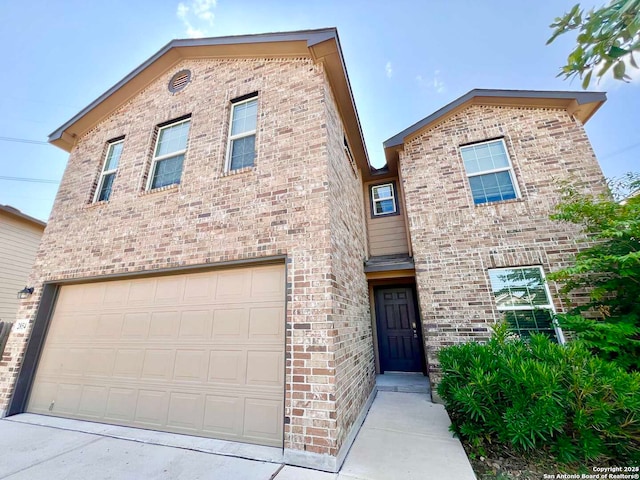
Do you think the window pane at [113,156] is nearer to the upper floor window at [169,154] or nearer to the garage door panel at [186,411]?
the upper floor window at [169,154]

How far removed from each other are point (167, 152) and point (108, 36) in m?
5.65

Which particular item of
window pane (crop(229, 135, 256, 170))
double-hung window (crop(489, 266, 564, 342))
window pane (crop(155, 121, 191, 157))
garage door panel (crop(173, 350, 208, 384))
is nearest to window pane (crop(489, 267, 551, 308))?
double-hung window (crop(489, 266, 564, 342))

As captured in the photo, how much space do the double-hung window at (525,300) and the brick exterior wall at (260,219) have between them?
9.07 ft

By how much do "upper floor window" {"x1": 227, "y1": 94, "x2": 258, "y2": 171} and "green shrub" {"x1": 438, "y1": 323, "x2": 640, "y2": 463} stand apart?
4.75 m

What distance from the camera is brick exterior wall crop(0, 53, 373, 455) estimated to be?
3092mm

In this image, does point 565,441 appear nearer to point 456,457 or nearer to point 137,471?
point 456,457

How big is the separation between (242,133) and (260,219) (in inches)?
81.8

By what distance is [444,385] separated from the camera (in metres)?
3.49

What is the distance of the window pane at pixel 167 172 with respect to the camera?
5.11 metres

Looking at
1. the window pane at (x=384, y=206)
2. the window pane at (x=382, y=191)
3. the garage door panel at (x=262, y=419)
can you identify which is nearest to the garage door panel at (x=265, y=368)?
the garage door panel at (x=262, y=419)

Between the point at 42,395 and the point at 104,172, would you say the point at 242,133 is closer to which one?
the point at 104,172

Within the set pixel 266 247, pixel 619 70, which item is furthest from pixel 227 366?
pixel 619 70

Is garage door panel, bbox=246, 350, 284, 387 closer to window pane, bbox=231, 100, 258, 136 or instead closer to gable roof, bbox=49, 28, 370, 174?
window pane, bbox=231, 100, 258, 136

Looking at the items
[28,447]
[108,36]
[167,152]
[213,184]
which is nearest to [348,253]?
[213,184]
